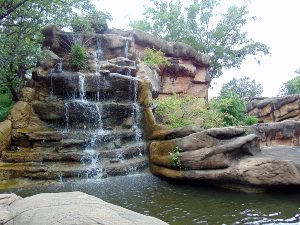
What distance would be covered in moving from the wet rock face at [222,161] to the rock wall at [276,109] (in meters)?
15.9

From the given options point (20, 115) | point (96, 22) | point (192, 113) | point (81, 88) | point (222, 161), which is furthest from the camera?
point (96, 22)

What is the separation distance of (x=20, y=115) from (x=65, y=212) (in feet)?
33.5

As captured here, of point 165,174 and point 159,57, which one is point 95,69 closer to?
point 159,57

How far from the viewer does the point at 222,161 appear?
9.01 meters

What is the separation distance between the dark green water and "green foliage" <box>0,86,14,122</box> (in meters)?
4.75

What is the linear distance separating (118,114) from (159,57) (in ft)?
24.8

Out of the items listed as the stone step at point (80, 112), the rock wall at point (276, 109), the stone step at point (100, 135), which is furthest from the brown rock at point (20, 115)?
the rock wall at point (276, 109)

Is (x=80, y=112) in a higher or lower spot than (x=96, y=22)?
lower

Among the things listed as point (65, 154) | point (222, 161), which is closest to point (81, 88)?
point (65, 154)

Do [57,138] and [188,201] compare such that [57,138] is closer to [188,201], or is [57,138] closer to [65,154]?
[65,154]

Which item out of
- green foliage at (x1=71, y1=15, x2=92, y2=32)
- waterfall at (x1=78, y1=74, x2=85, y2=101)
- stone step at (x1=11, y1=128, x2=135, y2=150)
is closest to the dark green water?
stone step at (x1=11, y1=128, x2=135, y2=150)

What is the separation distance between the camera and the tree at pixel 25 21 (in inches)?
436

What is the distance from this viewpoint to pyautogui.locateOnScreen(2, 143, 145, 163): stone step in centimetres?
1062

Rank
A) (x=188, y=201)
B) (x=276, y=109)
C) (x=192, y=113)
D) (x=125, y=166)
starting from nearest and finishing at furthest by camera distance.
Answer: (x=188, y=201) → (x=125, y=166) → (x=192, y=113) → (x=276, y=109)
